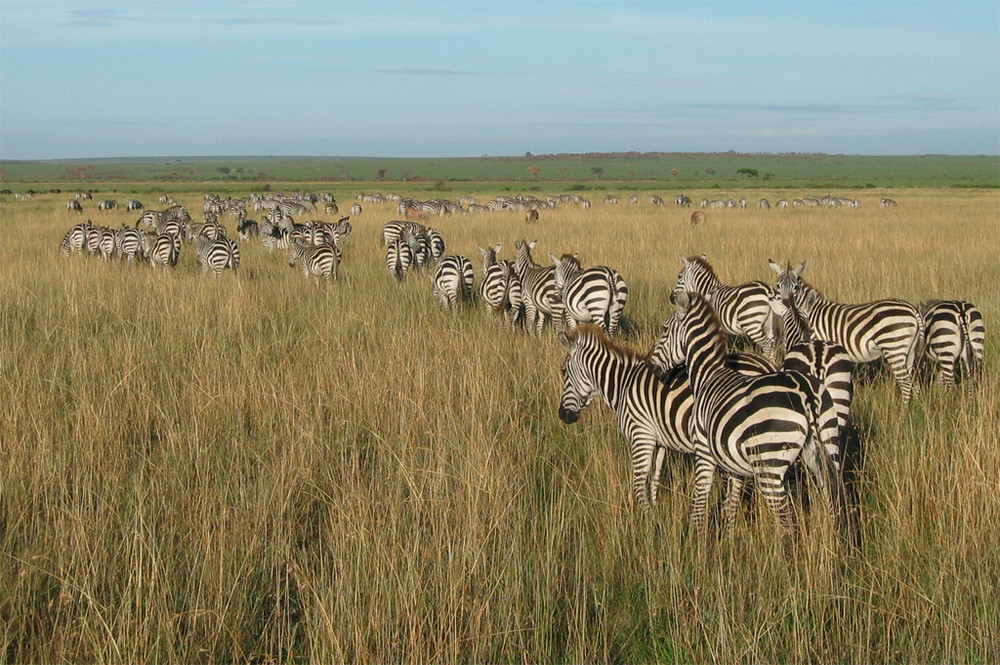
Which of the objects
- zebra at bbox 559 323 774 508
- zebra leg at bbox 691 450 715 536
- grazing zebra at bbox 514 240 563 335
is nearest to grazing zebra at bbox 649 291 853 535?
zebra leg at bbox 691 450 715 536

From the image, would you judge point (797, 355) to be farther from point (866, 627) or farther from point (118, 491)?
point (118, 491)

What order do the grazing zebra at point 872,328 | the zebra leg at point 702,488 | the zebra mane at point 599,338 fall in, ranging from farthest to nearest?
the grazing zebra at point 872,328 → the zebra mane at point 599,338 → the zebra leg at point 702,488

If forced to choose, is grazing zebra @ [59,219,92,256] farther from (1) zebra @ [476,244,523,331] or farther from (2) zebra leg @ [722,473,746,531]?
(2) zebra leg @ [722,473,746,531]

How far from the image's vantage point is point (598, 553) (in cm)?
404

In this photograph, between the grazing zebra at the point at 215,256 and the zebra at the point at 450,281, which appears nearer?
the zebra at the point at 450,281

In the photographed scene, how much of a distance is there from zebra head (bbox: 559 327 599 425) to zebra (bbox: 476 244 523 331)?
530cm

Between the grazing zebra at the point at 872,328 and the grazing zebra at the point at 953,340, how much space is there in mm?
137

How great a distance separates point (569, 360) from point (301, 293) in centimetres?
769

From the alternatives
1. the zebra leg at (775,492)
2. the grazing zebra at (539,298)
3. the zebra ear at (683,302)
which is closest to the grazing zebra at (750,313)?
the grazing zebra at (539,298)

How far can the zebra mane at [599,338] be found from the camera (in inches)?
200

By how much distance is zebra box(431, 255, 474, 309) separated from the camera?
1155 cm

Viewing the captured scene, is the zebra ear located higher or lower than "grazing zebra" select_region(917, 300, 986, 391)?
higher

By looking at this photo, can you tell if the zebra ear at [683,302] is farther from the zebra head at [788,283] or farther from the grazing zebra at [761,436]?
the zebra head at [788,283]

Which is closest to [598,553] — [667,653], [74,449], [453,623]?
[667,653]
